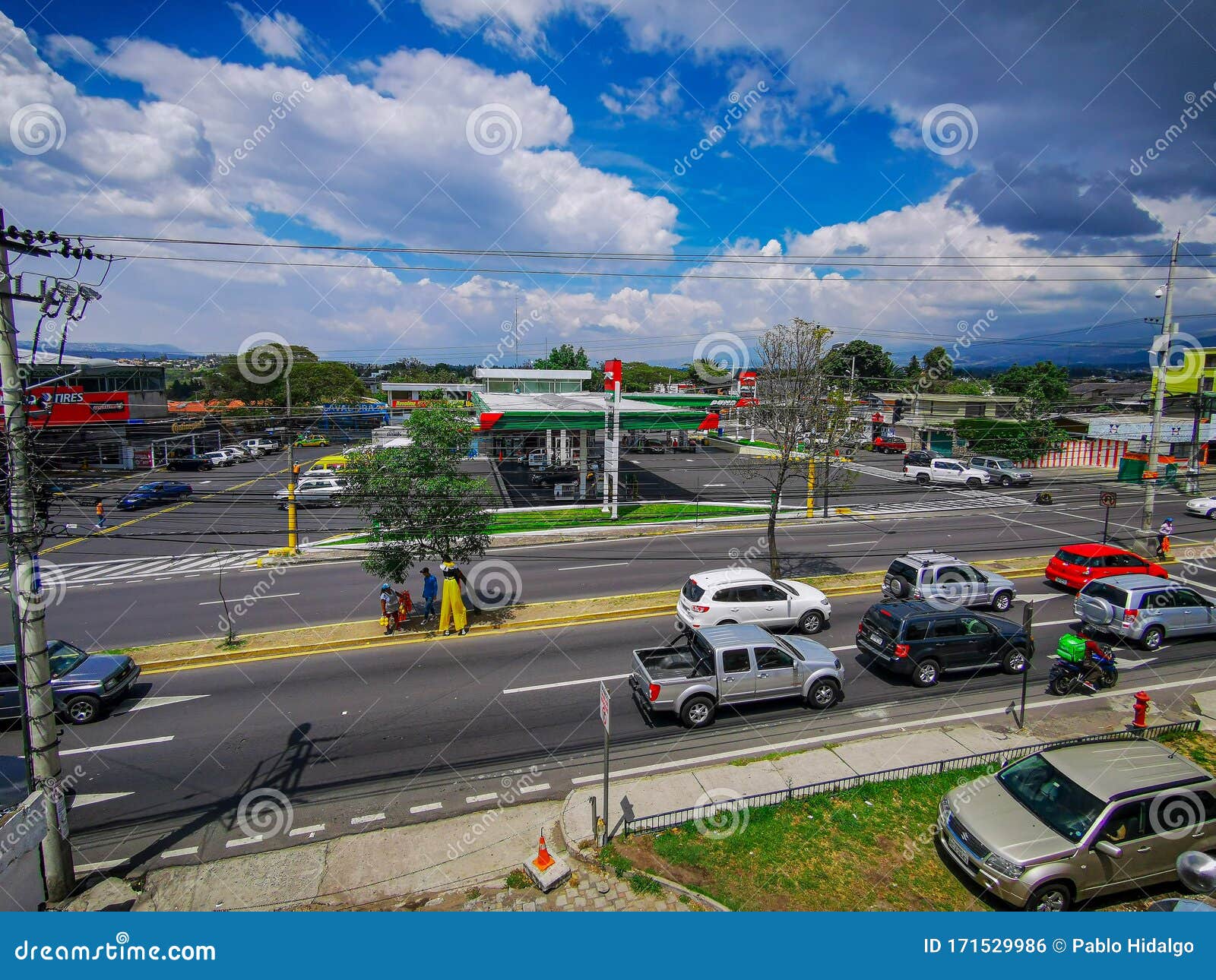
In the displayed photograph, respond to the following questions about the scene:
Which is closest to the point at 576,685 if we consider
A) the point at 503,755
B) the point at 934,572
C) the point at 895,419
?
the point at 503,755

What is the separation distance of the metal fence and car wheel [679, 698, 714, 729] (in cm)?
226

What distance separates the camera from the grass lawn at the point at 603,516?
95.6ft

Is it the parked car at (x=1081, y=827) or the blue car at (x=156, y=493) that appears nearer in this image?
the parked car at (x=1081, y=827)

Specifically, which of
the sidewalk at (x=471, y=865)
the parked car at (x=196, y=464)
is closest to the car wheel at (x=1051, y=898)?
the sidewalk at (x=471, y=865)

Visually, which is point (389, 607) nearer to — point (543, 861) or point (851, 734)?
point (543, 861)

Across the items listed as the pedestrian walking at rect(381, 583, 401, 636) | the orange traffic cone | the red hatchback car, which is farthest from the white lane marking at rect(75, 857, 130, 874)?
the red hatchback car

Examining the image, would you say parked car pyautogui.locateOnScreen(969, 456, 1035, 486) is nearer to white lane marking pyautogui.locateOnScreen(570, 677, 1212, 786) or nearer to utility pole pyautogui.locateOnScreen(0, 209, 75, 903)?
white lane marking pyautogui.locateOnScreen(570, 677, 1212, 786)

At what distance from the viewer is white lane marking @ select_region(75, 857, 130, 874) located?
800 centimetres

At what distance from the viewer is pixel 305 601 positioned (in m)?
18.8

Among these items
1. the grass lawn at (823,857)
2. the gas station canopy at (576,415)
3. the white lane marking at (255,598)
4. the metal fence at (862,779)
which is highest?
the gas station canopy at (576,415)

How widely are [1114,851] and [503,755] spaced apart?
799 centimetres

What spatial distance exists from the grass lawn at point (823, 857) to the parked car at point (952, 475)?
108 feet

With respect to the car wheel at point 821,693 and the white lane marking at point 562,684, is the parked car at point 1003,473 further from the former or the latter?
the white lane marking at point 562,684

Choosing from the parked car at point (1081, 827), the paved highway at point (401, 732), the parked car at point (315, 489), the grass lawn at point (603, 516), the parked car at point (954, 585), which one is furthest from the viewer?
the parked car at point (315, 489)
